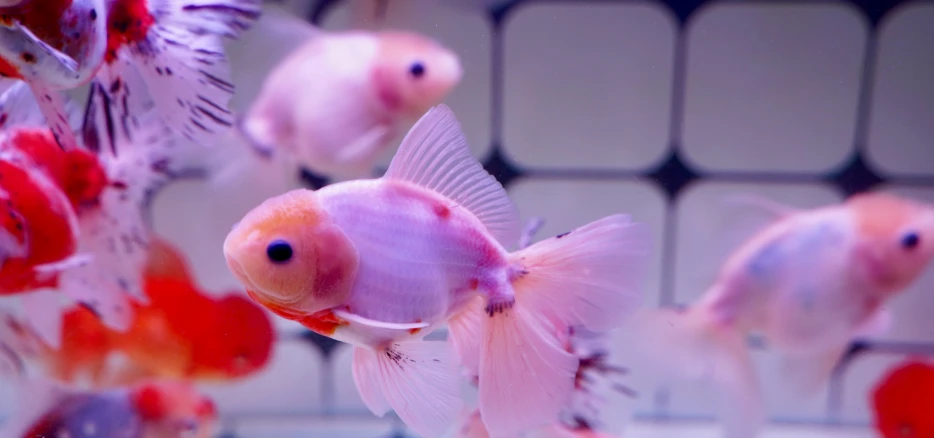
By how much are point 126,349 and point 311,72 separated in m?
0.63

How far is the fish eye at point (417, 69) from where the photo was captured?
1.21 m

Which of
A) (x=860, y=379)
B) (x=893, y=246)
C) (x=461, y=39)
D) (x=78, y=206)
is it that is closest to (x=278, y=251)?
(x=78, y=206)

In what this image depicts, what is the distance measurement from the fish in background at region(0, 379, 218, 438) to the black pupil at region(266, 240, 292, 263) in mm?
845

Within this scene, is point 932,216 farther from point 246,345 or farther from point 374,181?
point 246,345

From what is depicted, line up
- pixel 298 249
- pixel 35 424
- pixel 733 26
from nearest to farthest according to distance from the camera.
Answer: pixel 298 249 < pixel 35 424 < pixel 733 26

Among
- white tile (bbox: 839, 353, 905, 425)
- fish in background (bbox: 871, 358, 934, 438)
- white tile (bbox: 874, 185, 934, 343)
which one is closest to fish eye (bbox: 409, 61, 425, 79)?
white tile (bbox: 874, 185, 934, 343)

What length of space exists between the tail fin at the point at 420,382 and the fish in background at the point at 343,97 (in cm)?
70

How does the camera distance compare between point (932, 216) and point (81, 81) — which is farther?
point (932, 216)

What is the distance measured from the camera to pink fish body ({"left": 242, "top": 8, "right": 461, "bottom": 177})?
4.01 feet

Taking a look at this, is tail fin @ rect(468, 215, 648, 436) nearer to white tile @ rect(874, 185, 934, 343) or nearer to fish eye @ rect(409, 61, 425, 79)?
fish eye @ rect(409, 61, 425, 79)

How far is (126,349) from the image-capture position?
49.6 inches

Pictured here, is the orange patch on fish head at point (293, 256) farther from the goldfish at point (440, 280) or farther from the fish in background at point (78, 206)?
the fish in background at point (78, 206)

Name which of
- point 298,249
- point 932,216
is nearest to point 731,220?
point 932,216

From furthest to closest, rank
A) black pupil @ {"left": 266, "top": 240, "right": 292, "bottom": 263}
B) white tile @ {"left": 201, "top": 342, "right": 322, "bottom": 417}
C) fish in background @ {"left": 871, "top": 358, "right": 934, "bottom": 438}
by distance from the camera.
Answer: white tile @ {"left": 201, "top": 342, "right": 322, "bottom": 417} < fish in background @ {"left": 871, "top": 358, "right": 934, "bottom": 438} < black pupil @ {"left": 266, "top": 240, "right": 292, "bottom": 263}
